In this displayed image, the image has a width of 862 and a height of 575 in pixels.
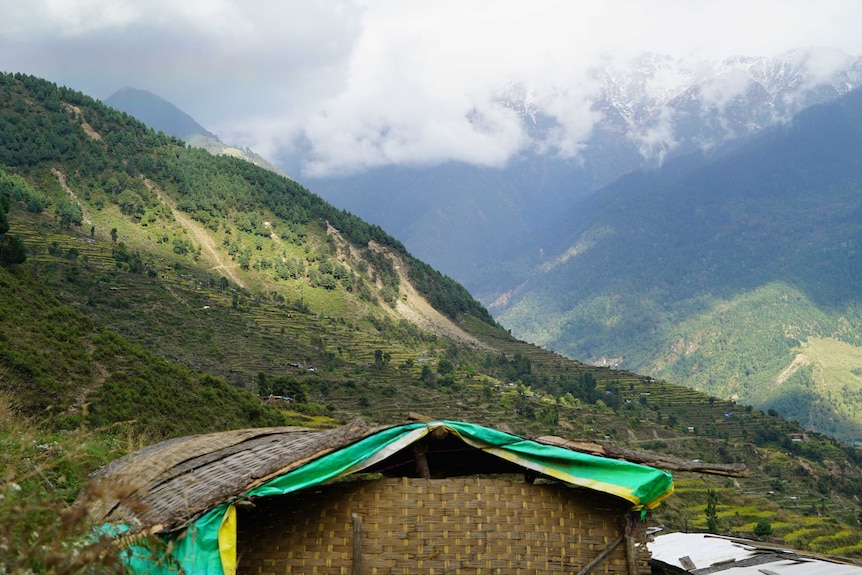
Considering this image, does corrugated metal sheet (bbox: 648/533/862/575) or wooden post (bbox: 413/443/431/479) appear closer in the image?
wooden post (bbox: 413/443/431/479)

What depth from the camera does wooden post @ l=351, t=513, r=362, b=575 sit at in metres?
6.28

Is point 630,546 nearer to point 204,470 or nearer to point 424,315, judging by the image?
point 204,470

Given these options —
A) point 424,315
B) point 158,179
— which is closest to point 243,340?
point 158,179

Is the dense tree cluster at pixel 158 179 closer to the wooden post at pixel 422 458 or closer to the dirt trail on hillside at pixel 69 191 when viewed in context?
the dirt trail on hillside at pixel 69 191

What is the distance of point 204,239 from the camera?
8469cm

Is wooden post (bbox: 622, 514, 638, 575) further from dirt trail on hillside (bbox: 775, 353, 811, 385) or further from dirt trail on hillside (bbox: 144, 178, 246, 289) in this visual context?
dirt trail on hillside (bbox: 775, 353, 811, 385)

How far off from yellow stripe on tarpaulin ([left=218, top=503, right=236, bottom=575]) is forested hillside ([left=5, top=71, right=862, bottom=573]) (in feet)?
4.45

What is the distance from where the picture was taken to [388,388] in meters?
56.2

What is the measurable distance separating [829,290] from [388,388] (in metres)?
148

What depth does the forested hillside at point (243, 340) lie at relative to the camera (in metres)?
24.7

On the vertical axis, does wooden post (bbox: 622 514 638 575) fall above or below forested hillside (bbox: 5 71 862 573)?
below

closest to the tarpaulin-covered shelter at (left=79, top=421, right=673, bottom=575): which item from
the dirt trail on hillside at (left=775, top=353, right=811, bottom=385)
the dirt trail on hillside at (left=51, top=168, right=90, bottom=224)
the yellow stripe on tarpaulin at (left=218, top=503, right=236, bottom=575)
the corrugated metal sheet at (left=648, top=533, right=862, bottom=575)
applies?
the yellow stripe on tarpaulin at (left=218, top=503, right=236, bottom=575)

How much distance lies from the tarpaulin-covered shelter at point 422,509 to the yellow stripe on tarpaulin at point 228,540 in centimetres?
23

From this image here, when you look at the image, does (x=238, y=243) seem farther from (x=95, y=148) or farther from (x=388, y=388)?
(x=388, y=388)
